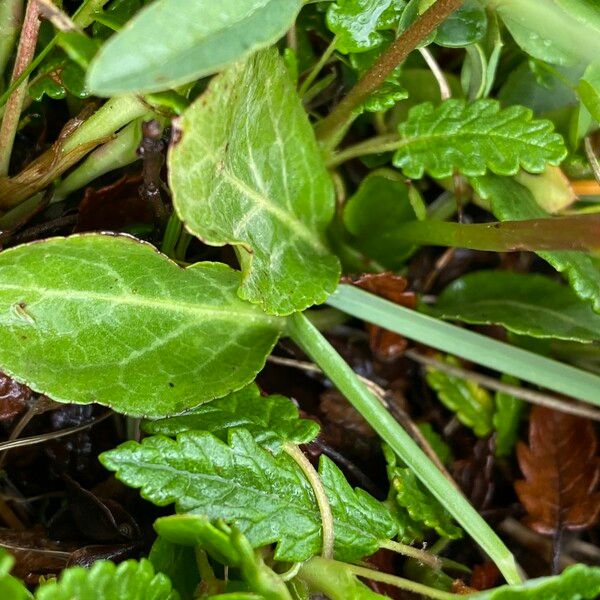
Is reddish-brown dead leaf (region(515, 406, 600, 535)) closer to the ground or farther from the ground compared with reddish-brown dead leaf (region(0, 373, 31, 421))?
closer to the ground

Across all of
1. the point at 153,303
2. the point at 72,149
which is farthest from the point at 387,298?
the point at 72,149

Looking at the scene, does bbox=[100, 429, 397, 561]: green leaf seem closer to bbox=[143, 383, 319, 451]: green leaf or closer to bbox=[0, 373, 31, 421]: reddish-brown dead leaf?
bbox=[143, 383, 319, 451]: green leaf

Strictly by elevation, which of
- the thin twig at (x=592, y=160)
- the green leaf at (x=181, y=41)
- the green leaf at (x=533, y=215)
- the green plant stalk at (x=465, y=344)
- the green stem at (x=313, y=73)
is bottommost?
the green plant stalk at (x=465, y=344)

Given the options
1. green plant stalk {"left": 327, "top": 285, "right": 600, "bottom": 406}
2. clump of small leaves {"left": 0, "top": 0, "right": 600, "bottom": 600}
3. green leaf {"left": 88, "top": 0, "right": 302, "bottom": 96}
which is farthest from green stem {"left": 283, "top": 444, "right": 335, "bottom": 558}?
green leaf {"left": 88, "top": 0, "right": 302, "bottom": 96}

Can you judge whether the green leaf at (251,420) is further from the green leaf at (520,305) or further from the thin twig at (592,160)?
the thin twig at (592,160)

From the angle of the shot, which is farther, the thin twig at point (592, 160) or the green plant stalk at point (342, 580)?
the thin twig at point (592, 160)

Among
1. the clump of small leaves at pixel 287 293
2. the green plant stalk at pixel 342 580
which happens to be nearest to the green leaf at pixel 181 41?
the clump of small leaves at pixel 287 293
